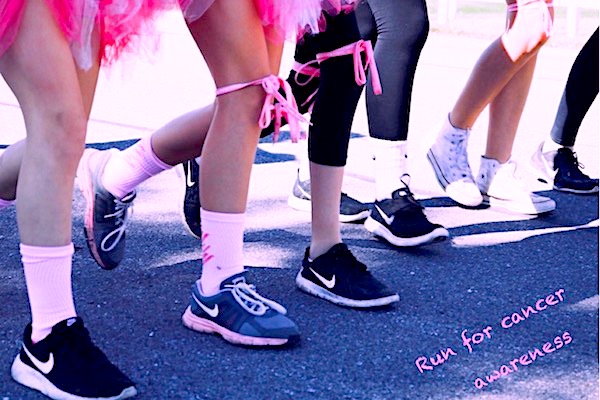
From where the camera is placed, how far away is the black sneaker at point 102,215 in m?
3.07

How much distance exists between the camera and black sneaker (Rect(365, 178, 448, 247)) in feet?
11.6

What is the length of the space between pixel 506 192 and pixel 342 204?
2.14 ft

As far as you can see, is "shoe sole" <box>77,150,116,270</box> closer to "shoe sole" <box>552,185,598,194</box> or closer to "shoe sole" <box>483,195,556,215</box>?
"shoe sole" <box>483,195,556,215</box>

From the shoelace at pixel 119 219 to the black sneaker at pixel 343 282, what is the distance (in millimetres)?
538

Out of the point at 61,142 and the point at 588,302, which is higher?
the point at 61,142

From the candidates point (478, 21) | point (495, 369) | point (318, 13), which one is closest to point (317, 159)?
point (318, 13)

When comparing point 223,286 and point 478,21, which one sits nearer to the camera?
point 223,286

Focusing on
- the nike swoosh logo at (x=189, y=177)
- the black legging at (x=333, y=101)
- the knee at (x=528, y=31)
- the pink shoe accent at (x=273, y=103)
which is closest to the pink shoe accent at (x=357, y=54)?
the black legging at (x=333, y=101)

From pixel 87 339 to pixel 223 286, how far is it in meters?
0.48

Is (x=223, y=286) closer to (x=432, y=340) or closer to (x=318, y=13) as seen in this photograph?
(x=432, y=340)

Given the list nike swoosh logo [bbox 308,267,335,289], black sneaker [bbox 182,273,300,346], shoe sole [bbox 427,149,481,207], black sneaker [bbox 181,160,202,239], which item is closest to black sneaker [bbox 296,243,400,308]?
nike swoosh logo [bbox 308,267,335,289]

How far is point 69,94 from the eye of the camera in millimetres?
2295

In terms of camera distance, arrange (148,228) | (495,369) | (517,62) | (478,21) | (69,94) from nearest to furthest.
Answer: (69,94) < (495,369) < (148,228) < (517,62) < (478,21)

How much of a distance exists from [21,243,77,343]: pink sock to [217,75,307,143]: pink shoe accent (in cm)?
58
